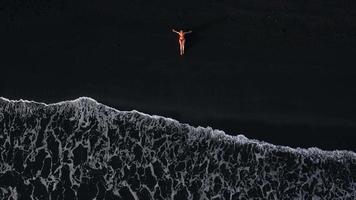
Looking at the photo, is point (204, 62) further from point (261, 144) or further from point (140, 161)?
point (140, 161)

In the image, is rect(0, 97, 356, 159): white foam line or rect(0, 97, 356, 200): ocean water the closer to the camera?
rect(0, 97, 356, 200): ocean water

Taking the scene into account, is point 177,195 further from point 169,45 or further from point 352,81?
point 352,81

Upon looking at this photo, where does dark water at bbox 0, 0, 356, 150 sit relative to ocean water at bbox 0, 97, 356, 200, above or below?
above

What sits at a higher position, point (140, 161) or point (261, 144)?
point (261, 144)

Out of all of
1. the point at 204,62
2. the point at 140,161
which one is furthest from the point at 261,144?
the point at 140,161

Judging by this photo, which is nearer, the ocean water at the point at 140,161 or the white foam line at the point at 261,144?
the ocean water at the point at 140,161

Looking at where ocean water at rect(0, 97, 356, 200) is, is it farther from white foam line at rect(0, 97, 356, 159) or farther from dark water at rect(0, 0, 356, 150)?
dark water at rect(0, 0, 356, 150)

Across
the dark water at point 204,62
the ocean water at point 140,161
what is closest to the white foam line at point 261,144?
the ocean water at point 140,161

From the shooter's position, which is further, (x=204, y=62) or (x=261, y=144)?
(x=204, y=62)

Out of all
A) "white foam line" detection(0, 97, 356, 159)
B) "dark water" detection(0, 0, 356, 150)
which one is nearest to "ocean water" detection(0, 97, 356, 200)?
"white foam line" detection(0, 97, 356, 159)

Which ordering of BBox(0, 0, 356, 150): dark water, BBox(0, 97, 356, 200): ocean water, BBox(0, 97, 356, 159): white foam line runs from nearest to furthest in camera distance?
BBox(0, 97, 356, 200): ocean water → BBox(0, 97, 356, 159): white foam line → BBox(0, 0, 356, 150): dark water

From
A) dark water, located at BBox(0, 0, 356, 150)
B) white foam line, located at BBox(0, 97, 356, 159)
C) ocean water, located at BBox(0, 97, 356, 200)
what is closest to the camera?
ocean water, located at BBox(0, 97, 356, 200)

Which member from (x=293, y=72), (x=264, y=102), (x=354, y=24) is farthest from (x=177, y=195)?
(x=354, y=24)

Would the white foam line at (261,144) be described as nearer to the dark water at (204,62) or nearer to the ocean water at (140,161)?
the ocean water at (140,161)
